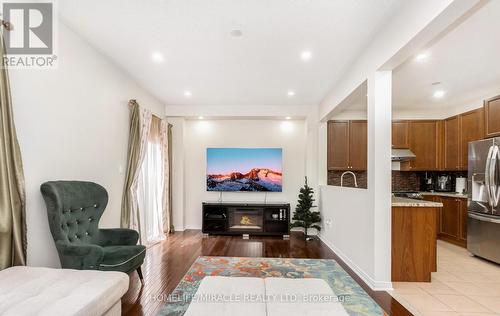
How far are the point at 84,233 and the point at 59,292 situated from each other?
112cm

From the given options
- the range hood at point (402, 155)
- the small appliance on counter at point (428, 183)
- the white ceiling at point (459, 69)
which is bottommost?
the small appliance on counter at point (428, 183)

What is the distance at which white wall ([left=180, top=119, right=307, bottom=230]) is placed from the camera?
560cm

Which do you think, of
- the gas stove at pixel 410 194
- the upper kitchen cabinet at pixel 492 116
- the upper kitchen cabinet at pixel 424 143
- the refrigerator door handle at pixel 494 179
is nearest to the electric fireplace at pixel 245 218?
the gas stove at pixel 410 194

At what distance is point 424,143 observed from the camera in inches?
204

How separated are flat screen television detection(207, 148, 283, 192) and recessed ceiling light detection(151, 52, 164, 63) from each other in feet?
8.06

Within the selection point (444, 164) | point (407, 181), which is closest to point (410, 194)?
point (407, 181)

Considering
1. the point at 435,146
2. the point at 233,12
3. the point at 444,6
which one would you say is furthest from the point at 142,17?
the point at 435,146

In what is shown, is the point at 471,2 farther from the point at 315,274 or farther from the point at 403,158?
the point at 403,158

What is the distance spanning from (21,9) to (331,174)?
5273 mm

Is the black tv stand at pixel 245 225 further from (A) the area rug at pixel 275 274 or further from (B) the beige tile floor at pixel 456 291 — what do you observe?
(B) the beige tile floor at pixel 456 291

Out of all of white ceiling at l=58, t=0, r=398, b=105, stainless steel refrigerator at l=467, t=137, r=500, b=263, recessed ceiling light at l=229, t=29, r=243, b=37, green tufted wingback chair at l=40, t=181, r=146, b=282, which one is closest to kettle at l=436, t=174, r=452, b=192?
stainless steel refrigerator at l=467, t=137, r=500, b=263

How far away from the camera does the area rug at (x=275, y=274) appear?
2363 mm

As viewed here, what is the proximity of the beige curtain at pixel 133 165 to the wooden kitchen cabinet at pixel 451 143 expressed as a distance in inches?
226

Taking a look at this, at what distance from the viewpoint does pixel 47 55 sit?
2381mm
